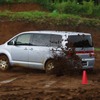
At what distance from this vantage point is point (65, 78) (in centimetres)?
1969

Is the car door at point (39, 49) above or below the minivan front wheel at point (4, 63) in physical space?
above

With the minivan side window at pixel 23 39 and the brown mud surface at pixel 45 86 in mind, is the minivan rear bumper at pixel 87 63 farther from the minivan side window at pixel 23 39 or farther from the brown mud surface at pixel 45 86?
Result: the minivan side window at pixel 23 39

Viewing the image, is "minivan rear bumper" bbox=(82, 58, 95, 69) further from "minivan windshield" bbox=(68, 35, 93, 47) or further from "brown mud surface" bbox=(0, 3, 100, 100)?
"minivan windshield" bbox=(68, 35, 93, 47)

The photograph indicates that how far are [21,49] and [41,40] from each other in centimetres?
107

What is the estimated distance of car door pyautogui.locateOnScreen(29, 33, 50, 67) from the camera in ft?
70.2

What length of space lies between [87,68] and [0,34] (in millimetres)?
20536

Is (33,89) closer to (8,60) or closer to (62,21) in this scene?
(8,60)

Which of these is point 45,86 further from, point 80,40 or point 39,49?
point 80,40

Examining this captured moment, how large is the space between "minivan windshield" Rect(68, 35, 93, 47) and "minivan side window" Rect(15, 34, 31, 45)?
81.5 inches

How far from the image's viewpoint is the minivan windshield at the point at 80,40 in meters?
21.1

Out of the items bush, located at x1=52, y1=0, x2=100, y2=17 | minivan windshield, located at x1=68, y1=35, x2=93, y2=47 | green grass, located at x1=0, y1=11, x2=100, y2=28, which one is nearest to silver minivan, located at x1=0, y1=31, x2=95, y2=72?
minivan windshield, located at x1=68, y1=35, x2=93, y2=47

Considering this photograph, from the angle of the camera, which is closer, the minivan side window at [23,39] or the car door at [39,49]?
the car door at [39,49]

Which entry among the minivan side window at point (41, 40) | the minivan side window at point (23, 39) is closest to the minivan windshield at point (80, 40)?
the minivan side window at point (41, 40)

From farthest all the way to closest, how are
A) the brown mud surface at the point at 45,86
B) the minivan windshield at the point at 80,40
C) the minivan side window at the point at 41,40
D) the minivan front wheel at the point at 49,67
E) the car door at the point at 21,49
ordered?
the car door at the point at 21,49
the minivan side window at the point at 41,40
the minivan windshield at the point at 80,40
the minivan front wheel at the point at 49,67
the brown mud surface at the point at 45,86
